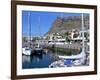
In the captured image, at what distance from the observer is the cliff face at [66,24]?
73.5 inches

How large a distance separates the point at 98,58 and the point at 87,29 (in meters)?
0.33

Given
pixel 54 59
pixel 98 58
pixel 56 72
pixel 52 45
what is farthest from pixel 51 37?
pixel 98 58

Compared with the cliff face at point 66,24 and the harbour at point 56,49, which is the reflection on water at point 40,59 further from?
the cliff face at point 66,24

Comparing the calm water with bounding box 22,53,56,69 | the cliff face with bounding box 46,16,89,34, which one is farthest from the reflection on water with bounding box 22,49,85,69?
the cliff face with bounding box 46,16,89,34

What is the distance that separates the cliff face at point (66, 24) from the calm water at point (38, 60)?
242 millimetres

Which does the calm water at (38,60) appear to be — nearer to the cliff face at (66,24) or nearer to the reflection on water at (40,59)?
the reflection on water at (40,59)

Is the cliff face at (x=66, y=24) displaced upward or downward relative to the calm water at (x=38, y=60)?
upward

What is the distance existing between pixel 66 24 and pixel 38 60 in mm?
456

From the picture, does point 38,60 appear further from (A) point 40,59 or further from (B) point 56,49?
(B) point 56,49

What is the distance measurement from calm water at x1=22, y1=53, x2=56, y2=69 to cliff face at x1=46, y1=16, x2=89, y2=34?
0.80 feet

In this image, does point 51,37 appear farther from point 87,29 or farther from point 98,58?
point 98,58

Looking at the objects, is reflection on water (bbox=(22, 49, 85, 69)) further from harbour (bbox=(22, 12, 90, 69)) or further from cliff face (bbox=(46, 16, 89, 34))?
cliff face (bbox=(46, 16, 89, 34))

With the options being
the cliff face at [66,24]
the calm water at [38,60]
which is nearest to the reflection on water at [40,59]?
the calm water at [38,60]

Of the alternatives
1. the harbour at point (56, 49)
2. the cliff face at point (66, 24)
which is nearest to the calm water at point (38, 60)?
the harbour at point (56, 49)
